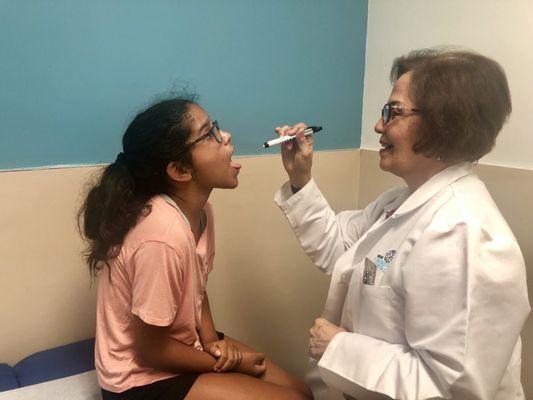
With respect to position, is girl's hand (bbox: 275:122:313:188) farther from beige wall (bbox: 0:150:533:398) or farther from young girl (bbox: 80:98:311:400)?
beige wall (bbox: 0:150:533:398)

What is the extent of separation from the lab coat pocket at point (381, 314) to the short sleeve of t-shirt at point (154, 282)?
1.44ft

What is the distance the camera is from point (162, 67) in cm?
143

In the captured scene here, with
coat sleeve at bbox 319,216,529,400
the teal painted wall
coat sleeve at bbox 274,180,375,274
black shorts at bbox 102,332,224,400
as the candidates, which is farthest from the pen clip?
the teal painted wall

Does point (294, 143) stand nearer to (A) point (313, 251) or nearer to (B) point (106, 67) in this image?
(A) point (313, 251)

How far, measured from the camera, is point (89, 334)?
149 cm

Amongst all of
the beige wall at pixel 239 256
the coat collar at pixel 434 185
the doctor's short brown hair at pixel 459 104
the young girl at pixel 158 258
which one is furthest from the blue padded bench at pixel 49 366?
the doctor's short brown hair at pixel 459 104

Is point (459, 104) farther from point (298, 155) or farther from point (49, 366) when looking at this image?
point (49, 366)

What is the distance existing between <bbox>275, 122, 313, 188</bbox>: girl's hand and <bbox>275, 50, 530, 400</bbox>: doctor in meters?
0.26

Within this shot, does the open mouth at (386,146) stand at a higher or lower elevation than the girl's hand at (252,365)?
higher

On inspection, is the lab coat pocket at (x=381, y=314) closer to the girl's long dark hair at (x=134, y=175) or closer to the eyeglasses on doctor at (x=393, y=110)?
the eyeglasses on doctor at (x=393, y=110)

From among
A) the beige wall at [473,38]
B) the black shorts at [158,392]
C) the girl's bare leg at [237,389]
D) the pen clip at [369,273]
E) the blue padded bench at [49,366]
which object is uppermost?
the beige wall at [473,38]

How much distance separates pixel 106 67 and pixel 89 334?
84cm

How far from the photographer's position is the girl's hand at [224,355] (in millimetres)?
1208

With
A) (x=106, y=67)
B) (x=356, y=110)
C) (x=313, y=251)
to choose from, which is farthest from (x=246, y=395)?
(x=356, y=110)
